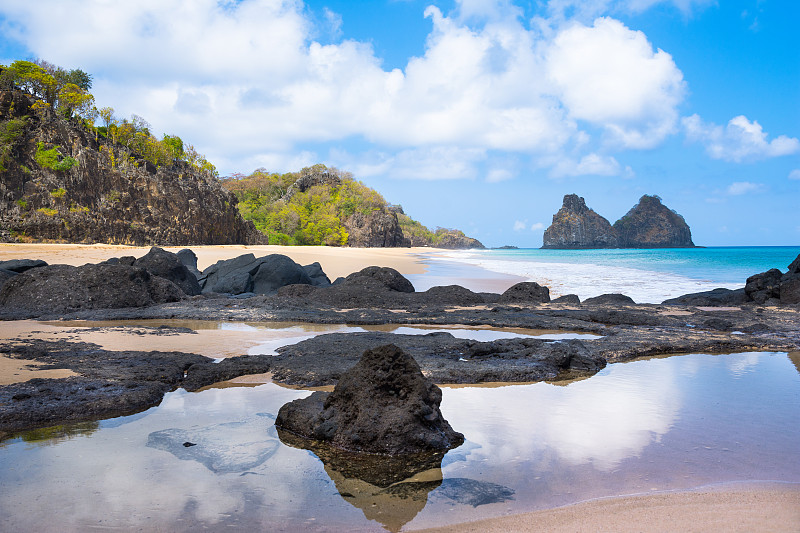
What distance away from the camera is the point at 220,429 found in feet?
12.4

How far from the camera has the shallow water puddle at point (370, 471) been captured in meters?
2.58

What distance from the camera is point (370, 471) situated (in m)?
3.14

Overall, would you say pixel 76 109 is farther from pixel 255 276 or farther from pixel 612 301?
pixel 612 301

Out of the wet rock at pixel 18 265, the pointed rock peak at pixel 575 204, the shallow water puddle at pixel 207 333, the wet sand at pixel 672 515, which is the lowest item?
the shallow water puddle at pixel 207 333

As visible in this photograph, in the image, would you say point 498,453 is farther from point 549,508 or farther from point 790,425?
point 790,425

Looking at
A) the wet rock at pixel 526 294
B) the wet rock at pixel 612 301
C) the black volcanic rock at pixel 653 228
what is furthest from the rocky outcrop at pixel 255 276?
the black volcanic rock at pixel 653 228

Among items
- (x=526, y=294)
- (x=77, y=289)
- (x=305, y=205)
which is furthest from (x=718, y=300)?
(x=305, y=205)

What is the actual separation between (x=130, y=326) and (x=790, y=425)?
27.8 feet

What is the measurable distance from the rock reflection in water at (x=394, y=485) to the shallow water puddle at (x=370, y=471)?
0.04ft

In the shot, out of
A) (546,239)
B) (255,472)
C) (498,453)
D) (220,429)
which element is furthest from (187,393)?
(546,239)

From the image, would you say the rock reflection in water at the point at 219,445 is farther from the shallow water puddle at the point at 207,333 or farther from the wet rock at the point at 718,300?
the wet rock at the point at 718,300

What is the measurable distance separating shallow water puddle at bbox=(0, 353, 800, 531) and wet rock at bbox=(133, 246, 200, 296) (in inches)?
362

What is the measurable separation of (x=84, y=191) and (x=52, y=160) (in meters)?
2.60

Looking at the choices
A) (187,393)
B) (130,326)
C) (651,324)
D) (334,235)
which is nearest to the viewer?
(187,393)
